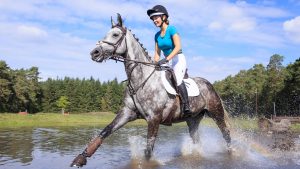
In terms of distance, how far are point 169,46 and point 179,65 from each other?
626 millimetres

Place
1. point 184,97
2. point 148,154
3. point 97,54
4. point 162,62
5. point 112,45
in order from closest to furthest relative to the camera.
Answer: point 97,54, point 112,45, point 148,154, point 162,62, point 184,97

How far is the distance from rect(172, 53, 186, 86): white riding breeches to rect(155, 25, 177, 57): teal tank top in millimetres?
318

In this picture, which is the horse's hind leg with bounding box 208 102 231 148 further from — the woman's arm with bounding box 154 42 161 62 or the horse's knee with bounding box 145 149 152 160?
the horse's knee with bounding box 145 149 152 160

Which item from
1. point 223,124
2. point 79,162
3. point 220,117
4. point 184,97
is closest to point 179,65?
point 184,97

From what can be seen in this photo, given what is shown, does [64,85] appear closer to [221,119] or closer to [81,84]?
[81,84]

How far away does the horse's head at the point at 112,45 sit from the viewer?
891cm

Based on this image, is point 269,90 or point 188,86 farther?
point 269,90

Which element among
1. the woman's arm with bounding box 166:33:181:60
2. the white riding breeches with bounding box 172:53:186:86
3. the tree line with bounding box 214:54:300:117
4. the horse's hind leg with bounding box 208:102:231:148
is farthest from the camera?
the tree line with bounding box 214:54:300:117

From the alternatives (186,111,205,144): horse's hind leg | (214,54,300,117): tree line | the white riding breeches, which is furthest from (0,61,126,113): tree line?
the white riding breeches

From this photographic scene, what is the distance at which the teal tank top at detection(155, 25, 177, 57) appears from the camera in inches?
385

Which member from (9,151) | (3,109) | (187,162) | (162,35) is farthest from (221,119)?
(3,109)

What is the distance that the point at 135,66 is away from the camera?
9.56m

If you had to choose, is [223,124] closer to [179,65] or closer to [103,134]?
[179,65]

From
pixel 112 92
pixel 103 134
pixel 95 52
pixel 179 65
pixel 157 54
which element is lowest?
pixel 103 134
